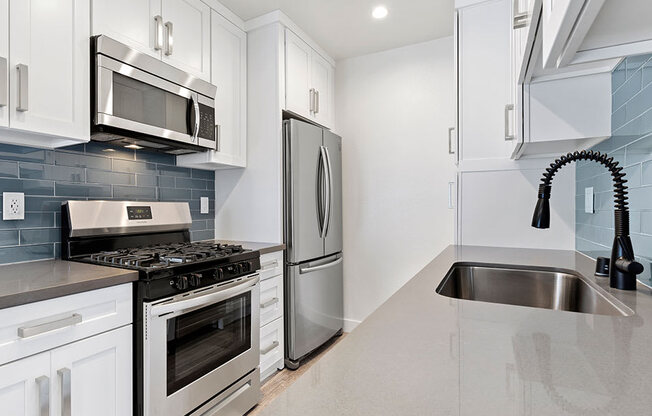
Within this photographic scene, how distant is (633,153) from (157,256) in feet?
6.33

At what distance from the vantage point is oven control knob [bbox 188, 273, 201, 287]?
1.61 metres

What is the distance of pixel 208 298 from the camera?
1.68 m

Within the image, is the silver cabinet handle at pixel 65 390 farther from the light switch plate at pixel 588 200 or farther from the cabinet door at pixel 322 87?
the cabinet door at pixel 322 87

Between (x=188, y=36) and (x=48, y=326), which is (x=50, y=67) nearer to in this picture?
(x=188, y=36)

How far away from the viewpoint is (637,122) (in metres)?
1.11

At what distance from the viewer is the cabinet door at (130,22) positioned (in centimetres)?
167

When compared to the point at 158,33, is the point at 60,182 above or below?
below

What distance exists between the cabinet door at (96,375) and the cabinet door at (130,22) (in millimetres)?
1422

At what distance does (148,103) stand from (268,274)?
1.27 m

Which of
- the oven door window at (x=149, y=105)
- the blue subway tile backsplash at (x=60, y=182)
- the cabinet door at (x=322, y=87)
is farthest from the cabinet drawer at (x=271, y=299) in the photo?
the cabinet door at (x=322, y=87)

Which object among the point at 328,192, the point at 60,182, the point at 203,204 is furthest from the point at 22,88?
the point at 328,192

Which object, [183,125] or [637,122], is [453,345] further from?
[183,125]

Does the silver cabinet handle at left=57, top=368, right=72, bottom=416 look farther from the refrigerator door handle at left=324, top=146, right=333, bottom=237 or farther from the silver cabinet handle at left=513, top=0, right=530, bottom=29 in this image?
the refrigerator door handle at left=324, top=146, right=333, bottom=237

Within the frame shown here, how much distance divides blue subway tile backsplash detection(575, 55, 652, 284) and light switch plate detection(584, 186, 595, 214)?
65mm
